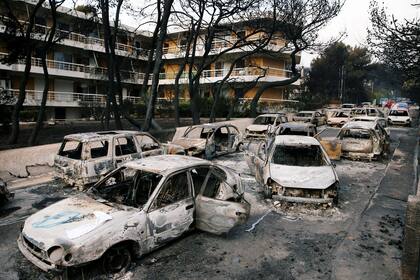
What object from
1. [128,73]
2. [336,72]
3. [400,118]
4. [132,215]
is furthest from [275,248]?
[336,72]

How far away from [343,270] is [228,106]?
2679cm

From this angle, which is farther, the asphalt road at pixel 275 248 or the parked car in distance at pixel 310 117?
the parked car in distance at pixel 310 117

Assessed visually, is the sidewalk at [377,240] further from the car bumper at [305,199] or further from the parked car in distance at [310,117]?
the parked car in distance at [310,117]

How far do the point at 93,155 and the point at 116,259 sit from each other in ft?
16.7

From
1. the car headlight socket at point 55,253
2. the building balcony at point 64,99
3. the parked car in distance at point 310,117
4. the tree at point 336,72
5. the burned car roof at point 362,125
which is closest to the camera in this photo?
the car headlight socket at point 55,253

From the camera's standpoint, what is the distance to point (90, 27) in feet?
63.2

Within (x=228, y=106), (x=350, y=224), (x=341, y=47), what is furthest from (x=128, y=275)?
(x=341, y=47)

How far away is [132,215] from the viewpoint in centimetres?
478

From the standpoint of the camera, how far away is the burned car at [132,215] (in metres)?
4.21

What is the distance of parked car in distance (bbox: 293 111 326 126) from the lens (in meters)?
23.8

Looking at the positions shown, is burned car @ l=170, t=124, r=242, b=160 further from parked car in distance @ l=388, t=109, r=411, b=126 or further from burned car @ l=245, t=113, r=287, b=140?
parked car in distance @ l=388, t=109, r=411, b=126

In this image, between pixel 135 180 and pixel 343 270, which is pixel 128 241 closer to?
pixel 135 180

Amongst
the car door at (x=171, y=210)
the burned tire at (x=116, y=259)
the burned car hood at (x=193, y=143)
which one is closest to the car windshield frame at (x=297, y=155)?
the car door at (x=171, y=210)

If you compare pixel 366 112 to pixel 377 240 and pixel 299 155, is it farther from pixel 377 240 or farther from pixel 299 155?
pixel 377 240
